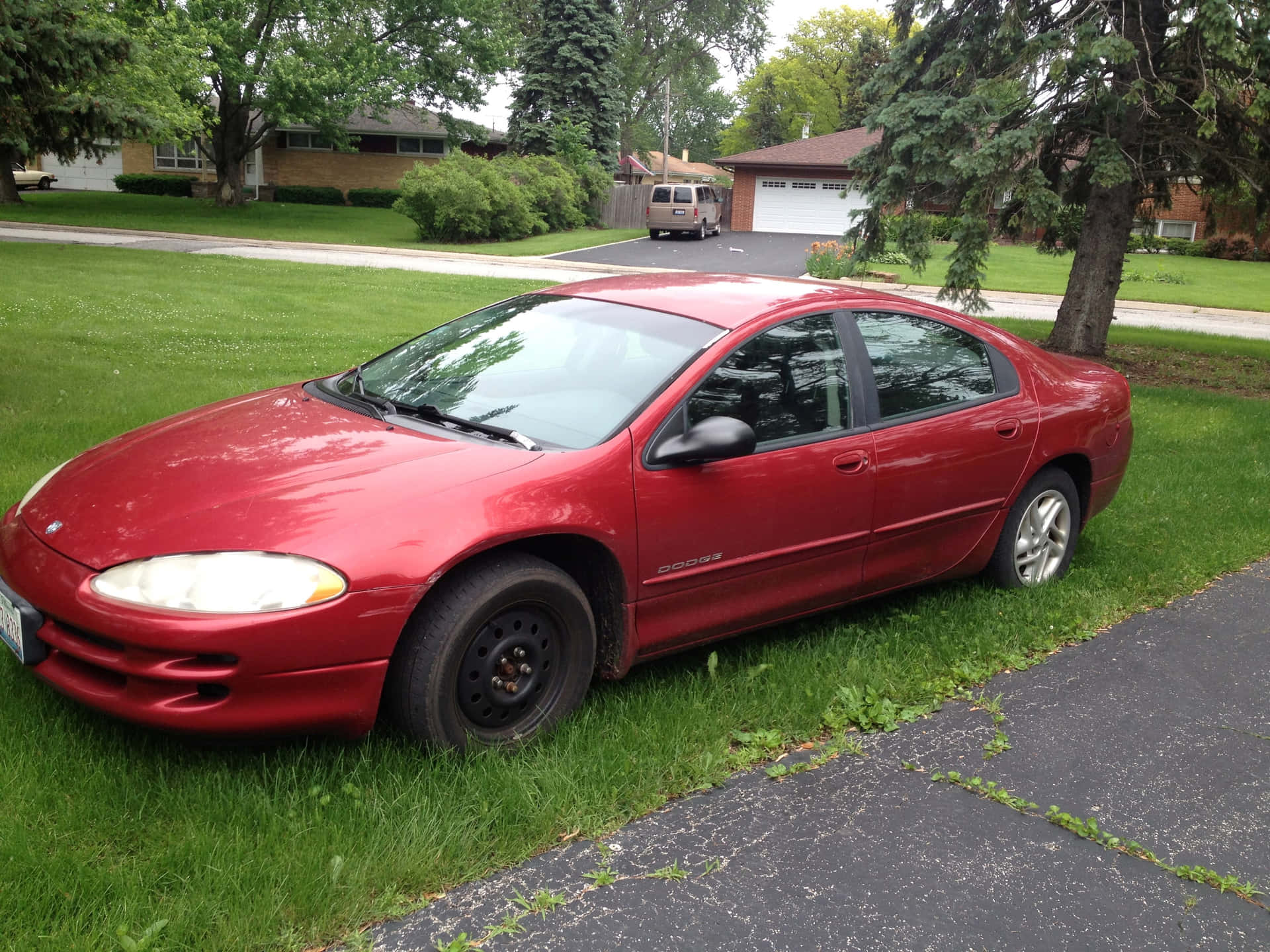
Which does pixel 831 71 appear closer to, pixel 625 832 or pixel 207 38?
pixel 207 38

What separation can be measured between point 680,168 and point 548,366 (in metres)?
78.2

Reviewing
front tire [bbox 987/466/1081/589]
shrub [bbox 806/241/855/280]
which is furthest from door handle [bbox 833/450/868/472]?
shrub [bbox 806/241/855/280]

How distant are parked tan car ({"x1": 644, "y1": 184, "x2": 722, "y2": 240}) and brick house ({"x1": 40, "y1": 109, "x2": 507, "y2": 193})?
41.8ft

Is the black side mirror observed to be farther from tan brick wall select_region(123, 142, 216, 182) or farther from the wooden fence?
tan brick wall select_region(123, 142, 216, 182)

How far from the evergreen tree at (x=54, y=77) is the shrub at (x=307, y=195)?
31.1 m

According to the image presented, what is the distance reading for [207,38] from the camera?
2942 centimetres

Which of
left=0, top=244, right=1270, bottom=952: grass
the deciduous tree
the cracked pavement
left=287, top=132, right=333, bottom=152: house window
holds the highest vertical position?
the deciduous tree

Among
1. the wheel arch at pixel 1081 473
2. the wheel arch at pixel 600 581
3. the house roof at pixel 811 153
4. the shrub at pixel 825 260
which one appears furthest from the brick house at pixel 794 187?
the wheel arch at pixel 600 581

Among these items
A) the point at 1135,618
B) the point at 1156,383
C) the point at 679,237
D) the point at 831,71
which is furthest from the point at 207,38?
the point at 831,71

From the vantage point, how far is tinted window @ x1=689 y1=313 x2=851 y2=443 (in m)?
3.99

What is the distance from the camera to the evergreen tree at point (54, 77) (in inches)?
383

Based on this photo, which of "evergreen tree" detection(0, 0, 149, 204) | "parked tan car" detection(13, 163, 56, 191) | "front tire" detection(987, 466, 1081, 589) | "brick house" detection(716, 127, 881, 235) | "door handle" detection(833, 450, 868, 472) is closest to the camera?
"door handle" detection(833, 450, 868, 472)

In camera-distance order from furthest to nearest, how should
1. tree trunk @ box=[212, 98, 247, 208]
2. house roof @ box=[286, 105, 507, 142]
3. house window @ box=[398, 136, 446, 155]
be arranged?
1. house window @ box=[398, 136, 446, 155]
2. house roof @ box=[286, 105, 507, 142]
3. tree trunk @ box=[212, 98, 247, 208]

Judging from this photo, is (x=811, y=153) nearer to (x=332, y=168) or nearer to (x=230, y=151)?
(x=332, y=168)
